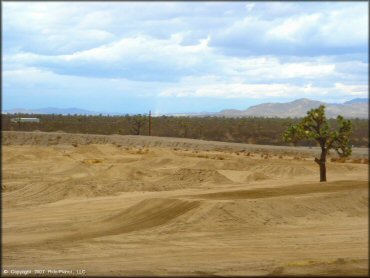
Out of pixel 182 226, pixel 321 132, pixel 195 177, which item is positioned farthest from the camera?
pixel 195 177

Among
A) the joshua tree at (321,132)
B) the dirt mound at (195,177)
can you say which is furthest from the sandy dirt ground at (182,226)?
the joshua tree at (321,132)

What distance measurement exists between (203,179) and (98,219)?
15.2m

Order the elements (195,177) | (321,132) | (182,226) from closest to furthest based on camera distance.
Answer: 1. (182,226)
2. (321,132)
3. (195,177)

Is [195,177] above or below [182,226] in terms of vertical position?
above

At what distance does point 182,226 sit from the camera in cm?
2116

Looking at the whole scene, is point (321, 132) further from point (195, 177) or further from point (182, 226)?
point (182, 226)

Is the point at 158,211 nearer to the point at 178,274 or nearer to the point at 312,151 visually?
the point at 178,274

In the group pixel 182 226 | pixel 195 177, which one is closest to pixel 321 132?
pixel 195 177

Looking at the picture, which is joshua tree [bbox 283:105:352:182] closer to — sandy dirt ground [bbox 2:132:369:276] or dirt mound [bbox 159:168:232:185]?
sandy dirt ground [bbox 2:132:369:276]

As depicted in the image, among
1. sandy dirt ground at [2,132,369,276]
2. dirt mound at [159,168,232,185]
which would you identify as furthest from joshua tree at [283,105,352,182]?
dirt mound at [159,168,232,185]

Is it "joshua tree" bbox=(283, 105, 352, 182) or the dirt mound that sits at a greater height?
"joshua tree" bbox=(283, 105, 352, 182)

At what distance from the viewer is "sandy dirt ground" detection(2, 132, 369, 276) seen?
1448 cm

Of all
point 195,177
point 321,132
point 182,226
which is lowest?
point 182,226

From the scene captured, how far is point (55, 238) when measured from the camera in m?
20.8
